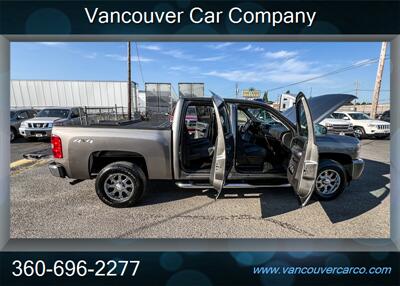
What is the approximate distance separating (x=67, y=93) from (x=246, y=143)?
22072mm

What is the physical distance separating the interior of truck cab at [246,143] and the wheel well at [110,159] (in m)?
0.70

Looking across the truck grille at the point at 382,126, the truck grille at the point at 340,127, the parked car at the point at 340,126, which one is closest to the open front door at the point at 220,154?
the parked car at the point at 340,126

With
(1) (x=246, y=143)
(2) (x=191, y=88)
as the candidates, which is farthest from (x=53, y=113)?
(1) (x=246, y=143)

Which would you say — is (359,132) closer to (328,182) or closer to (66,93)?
(328,182)

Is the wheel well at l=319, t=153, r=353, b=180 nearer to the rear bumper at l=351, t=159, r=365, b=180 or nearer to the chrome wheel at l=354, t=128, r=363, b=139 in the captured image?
the rear bumper at l=351, t=159, r=365, b=180

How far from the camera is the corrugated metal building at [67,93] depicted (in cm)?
2159

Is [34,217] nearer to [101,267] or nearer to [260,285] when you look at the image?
[101,267]

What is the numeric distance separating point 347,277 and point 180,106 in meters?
3.10

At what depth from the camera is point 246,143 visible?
468 centimetres

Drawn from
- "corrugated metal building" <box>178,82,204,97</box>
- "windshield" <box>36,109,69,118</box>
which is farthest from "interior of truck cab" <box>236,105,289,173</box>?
"corrugated metal building" <box>178,82,204,97</box>

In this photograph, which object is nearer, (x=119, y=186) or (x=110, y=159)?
(x=119, y=186)

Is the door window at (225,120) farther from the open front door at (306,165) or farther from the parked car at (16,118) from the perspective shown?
the parked car at (16,118)

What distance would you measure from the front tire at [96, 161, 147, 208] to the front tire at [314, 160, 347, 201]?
2950mm

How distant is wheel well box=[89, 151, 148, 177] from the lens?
390 centimetres
